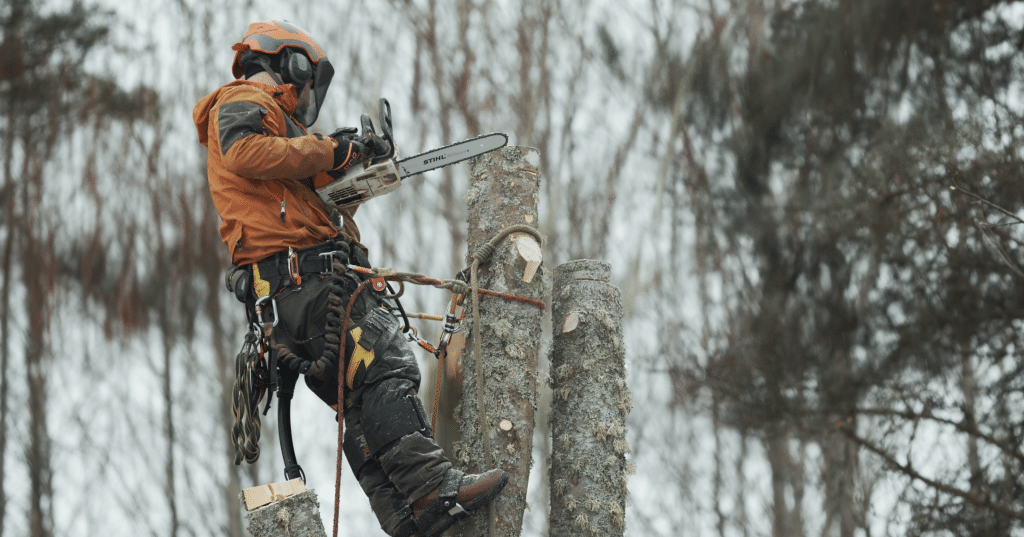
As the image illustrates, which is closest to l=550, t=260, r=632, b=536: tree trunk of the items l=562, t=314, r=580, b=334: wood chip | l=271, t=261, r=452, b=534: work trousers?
l=562, t=314, r=580, b=334: wood chip

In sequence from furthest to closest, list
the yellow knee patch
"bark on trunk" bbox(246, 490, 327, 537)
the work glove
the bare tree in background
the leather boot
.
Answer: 1. the bare tree in background
2. the work glove
3. the yellow knee patch
4. the leather boot
5. "bark on trunk" bbox(246, 490, 327, 537)

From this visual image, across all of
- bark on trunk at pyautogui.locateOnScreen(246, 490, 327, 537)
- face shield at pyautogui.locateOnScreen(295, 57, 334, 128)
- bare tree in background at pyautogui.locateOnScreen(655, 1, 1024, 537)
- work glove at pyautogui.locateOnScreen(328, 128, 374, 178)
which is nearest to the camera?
bark on trunk at pyautogui.locateOnScreen(246, 490, 327, 537)

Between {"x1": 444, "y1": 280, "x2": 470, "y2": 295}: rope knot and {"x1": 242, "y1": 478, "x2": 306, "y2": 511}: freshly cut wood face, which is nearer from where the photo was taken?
{"x1": 242, "y1": 478, "x2": 306, "y2": 511}: freshly cut wood face

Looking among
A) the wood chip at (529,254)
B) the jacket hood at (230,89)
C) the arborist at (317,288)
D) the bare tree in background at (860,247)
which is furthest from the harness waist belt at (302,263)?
the bare tree in background at (860,247)

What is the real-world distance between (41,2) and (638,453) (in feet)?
33.4

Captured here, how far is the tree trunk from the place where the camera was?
2.97m

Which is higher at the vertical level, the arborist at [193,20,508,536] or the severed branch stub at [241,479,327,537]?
the arborist at [193,20,508,536]

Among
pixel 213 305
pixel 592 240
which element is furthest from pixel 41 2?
pixel 592 240

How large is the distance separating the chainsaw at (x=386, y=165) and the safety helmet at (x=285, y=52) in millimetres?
272

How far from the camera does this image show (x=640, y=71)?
41.9 feet

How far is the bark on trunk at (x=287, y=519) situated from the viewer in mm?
2588

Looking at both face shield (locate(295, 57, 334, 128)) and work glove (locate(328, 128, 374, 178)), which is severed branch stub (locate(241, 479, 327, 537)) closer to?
Result: work glove (locate(328, 128, 374, 178))

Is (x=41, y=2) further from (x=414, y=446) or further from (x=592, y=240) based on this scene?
(x=414, y=446)

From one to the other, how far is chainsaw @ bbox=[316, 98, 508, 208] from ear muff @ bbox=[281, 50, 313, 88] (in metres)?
0.26
